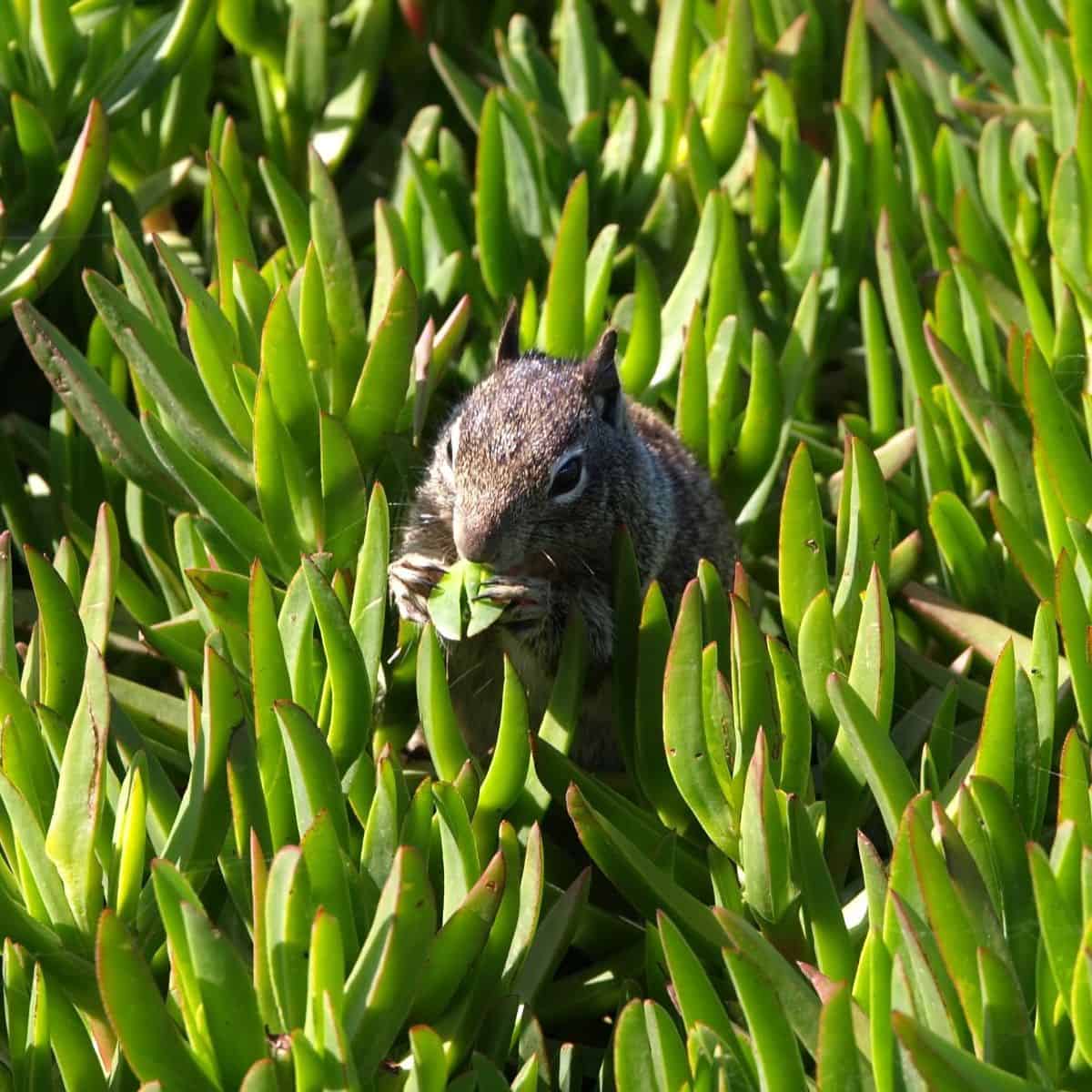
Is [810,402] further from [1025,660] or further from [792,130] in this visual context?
Answer: [1025,660]

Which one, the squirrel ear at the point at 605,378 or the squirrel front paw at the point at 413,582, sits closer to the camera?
the squirrel front paw at the point at 413,582

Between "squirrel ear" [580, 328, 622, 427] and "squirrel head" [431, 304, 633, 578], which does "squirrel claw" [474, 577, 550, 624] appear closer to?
"squirrel head" [431, 304, 633, 578]

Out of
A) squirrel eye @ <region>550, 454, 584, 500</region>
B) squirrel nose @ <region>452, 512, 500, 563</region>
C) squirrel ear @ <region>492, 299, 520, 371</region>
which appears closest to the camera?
squirrel nose @ <region>452, 512, 500, 563</region>

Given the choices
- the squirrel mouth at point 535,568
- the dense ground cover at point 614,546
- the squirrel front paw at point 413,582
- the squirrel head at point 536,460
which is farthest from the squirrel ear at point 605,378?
the squirrel front paw at point 413,582

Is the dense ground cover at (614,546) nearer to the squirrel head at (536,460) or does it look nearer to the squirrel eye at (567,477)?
the squirrel head at (536,460)

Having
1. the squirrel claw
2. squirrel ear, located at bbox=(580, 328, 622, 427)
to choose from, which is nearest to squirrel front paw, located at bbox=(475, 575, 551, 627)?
the squirrel claw

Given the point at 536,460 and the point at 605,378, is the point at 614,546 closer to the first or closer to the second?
the point at 536,460

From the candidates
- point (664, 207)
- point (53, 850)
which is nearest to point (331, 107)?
point (664, 207)

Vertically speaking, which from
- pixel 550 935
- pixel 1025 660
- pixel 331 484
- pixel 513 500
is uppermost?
pixel 331 484
